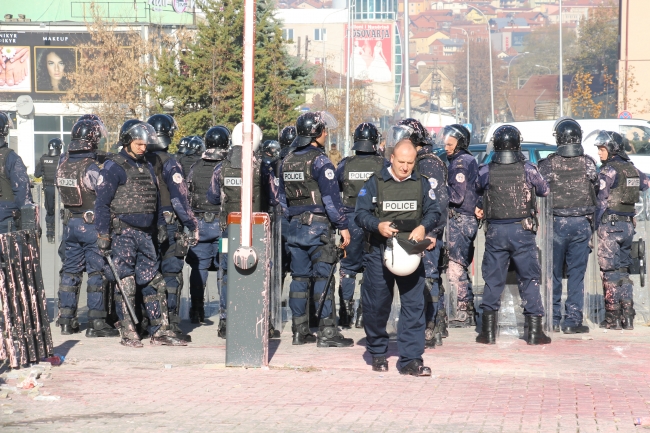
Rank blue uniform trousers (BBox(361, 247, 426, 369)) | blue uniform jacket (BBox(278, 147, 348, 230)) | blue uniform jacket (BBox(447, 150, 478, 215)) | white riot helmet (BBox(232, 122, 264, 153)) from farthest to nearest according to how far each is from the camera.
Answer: blue uniform jacket (BBox(447, 150, 478, 215))
blue uniform jacket (BBox(278, 147, 348, 230))
white riot helmet (BBox(232, 122, 264, 153))
blue uniform trousers (BBox(361, 247, 426, 369))

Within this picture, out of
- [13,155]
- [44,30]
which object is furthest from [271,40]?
[13,155]

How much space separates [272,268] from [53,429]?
14.2 ft

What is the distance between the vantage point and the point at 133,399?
24.7 feet

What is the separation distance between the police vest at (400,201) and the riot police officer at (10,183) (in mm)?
Result: 4010

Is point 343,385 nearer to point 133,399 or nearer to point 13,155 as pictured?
point 133,399

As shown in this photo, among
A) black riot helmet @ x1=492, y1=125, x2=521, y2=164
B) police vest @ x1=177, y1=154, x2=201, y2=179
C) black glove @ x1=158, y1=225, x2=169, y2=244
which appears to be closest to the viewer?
black glove @ x1=158, y1=225, x2=169, y2=244

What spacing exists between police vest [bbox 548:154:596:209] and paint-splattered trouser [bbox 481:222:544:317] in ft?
3.25

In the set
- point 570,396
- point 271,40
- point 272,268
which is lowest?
point 570,396

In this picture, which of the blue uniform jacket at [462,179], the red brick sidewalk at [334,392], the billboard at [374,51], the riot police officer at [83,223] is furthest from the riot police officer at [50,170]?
the billboard at [374,51]

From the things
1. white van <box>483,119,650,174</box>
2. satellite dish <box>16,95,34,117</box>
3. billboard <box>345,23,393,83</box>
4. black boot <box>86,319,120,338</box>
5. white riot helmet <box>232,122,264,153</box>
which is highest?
billboard <box>345,23,393,83</box>

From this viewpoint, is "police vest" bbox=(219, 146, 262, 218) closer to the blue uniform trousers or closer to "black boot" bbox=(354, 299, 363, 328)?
"black boot" bbox=(354, 299, 363, 328)

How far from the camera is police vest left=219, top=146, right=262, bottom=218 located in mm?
10367

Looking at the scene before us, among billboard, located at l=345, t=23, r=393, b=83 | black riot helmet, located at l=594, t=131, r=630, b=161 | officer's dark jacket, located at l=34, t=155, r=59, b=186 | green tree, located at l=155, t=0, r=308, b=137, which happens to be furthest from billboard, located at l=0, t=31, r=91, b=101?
billboard, located at l=345, t=23, r=393, b=83

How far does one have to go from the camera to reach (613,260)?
11484mm
